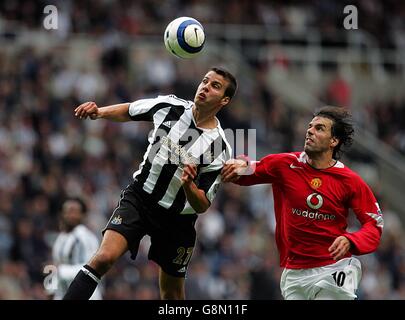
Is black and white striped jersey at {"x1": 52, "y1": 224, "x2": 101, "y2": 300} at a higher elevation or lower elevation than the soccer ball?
lower

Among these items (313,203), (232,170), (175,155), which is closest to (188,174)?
(232,170)

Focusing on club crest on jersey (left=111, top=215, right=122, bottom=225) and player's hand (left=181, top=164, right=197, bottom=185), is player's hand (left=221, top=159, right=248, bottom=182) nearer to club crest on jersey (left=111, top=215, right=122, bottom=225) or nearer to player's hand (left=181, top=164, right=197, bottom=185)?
player's hand (left=181, top=164, right=197, bottom=185)

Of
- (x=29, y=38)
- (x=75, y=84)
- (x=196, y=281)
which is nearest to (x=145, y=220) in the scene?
(x=196, y=281)

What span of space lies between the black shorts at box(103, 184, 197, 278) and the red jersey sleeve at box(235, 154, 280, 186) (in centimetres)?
69

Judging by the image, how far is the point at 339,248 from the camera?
852 cm

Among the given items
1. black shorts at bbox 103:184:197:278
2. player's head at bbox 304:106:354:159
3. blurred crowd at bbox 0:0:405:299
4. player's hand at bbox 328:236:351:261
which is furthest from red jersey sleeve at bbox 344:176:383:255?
blurred crowd at bbox 0:0:405:299

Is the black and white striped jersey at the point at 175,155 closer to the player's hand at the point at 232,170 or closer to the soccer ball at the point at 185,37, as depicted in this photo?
the player's hand at the point at 232,170

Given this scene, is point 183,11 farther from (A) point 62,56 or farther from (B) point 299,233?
(B) point 299,233

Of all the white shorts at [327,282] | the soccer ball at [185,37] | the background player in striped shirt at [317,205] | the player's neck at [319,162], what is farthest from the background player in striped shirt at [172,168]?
the white shorts at [327,282]

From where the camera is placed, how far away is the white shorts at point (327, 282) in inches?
362

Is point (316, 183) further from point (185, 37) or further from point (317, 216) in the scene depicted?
point (185, 37)

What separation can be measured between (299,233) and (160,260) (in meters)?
1.41

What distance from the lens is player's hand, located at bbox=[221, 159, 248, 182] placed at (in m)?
9.05

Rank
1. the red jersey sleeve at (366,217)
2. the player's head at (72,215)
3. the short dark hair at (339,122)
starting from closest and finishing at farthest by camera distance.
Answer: the red jersey sleeve at (366,217)
the short dark hair at (339,122)
the player's head at (72,215)
